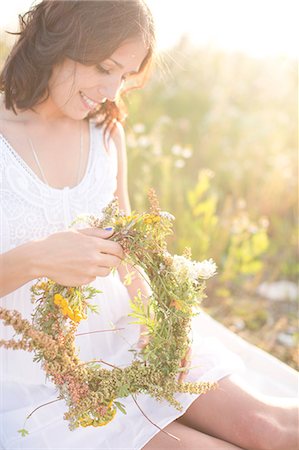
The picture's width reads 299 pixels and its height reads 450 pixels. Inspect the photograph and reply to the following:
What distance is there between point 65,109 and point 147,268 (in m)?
0.75

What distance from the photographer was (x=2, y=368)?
1.96 metres

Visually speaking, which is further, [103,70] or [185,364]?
[103,70]

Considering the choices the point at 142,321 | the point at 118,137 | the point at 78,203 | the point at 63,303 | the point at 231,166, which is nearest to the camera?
the point at 63,303

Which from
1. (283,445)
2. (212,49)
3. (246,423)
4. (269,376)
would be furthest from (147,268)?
(212,49)

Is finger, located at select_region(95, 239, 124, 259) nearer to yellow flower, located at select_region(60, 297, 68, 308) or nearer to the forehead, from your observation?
yellow flower, located at select_region(60, 297, 68, 308)

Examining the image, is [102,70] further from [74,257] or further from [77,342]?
[77,342]

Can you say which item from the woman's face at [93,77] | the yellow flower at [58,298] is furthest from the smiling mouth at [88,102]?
the yellow flower at [58,298]

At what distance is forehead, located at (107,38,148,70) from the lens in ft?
6.31

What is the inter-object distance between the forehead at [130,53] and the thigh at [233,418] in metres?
1.08

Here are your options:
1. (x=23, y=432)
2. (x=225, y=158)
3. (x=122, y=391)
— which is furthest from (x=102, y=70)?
(x=225, y=158)

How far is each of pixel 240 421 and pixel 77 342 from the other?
592mm

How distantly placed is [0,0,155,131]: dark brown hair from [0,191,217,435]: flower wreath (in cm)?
60

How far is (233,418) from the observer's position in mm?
1863

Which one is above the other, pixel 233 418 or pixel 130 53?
pixel 130 53
